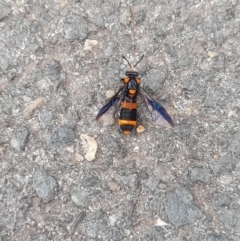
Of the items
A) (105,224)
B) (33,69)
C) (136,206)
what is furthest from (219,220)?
(33,69)

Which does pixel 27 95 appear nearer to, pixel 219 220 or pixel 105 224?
pixel 105 224

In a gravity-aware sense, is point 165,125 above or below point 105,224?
above

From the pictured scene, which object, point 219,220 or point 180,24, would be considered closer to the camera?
point 219,220

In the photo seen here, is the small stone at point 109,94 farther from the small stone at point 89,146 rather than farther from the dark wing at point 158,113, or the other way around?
the small stone at point 89,146

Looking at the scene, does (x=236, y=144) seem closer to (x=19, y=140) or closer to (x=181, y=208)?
(x=181, y=208)

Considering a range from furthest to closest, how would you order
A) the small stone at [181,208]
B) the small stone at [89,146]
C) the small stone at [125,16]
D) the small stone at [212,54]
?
1. the small stone at [125,16]
2. the small stone at [212,54]
3. the small stone at [89,146]
4. the small stone at [181,208]

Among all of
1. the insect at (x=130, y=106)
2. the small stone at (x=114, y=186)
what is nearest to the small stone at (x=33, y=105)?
the insect at (x=130, y=106)
